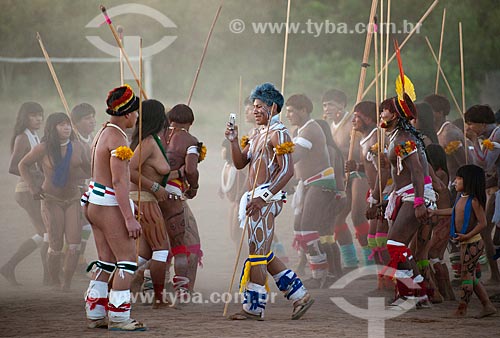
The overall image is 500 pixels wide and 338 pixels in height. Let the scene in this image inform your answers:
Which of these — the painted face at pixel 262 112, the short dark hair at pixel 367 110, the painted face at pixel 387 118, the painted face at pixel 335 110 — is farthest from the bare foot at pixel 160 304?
the painted face at pixel 335 110

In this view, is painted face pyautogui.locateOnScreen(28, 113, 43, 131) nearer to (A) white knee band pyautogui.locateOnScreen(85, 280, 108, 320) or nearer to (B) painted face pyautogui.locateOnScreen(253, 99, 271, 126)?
(B) painted face pyautogui.locateOnScreen(253, 99, 271, 126)

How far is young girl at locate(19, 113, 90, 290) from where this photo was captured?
379 inches

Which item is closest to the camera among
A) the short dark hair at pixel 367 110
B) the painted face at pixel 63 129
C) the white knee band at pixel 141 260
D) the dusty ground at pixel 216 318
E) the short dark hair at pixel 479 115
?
the dusty ground at pixel 216 318

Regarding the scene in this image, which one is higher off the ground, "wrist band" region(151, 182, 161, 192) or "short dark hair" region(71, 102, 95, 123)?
"short dark hair" region(71, 102, 95, 123)

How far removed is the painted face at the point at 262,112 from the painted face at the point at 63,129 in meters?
2.79

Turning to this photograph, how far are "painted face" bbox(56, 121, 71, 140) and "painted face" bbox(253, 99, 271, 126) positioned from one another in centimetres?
279

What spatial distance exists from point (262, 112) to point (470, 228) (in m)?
1.76

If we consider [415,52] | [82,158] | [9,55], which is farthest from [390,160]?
[9,55]

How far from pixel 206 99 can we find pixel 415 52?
11.3 ft

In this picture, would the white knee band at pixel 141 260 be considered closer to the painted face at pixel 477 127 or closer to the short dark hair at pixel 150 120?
the short dark hair at pixel 150 120

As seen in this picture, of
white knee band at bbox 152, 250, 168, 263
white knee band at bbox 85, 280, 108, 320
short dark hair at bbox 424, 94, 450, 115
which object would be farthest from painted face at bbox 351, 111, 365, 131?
white knee band at bbox 85, 280, 108, 320

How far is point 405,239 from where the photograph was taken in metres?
7.77

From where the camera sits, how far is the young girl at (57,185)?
9.63 metres

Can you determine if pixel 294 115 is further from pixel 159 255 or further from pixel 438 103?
pixel 159 255
